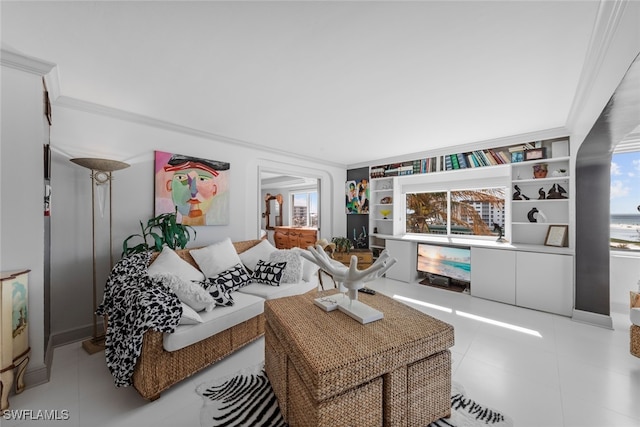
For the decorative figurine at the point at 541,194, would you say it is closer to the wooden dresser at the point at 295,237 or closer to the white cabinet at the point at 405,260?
the white cabinet at the point at 405,260

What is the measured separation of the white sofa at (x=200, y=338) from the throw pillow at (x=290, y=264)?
0.23 ft

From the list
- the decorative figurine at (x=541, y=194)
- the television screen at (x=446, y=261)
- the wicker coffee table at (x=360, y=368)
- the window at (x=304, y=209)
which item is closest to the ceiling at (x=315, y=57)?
the decorative figurine at (x=541, y=194)

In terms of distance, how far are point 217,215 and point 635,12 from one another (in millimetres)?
3786

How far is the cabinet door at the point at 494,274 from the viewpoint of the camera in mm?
3391

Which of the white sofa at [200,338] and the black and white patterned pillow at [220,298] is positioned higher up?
the black and white patterned pillow at [220,298]

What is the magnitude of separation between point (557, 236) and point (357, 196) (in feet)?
10.5

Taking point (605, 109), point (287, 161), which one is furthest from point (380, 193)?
point (605, 109)

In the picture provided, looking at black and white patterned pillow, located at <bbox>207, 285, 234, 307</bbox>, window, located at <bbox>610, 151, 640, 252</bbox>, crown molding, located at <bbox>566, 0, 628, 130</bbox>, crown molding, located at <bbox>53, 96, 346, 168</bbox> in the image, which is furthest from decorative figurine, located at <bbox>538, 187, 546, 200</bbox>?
black and white patterned pillow, located at <bbox>207, 285, 234, 307</bbox>

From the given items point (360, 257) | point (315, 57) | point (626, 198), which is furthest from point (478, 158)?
point (315, 57)

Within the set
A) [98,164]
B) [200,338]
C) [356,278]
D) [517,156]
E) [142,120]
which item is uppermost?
[142,120]

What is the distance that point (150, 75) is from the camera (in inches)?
77.3

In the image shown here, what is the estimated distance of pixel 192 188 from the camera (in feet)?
10.5

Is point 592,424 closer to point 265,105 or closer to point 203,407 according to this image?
point 203,407

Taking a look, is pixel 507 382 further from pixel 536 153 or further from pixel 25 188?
pixel 25 188
